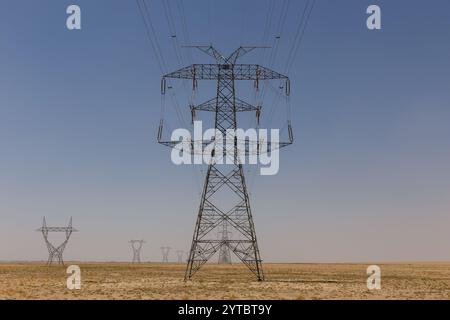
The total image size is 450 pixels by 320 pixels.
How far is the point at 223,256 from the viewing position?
190000 millimetres

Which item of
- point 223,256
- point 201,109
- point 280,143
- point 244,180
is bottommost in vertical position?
point 223,256
